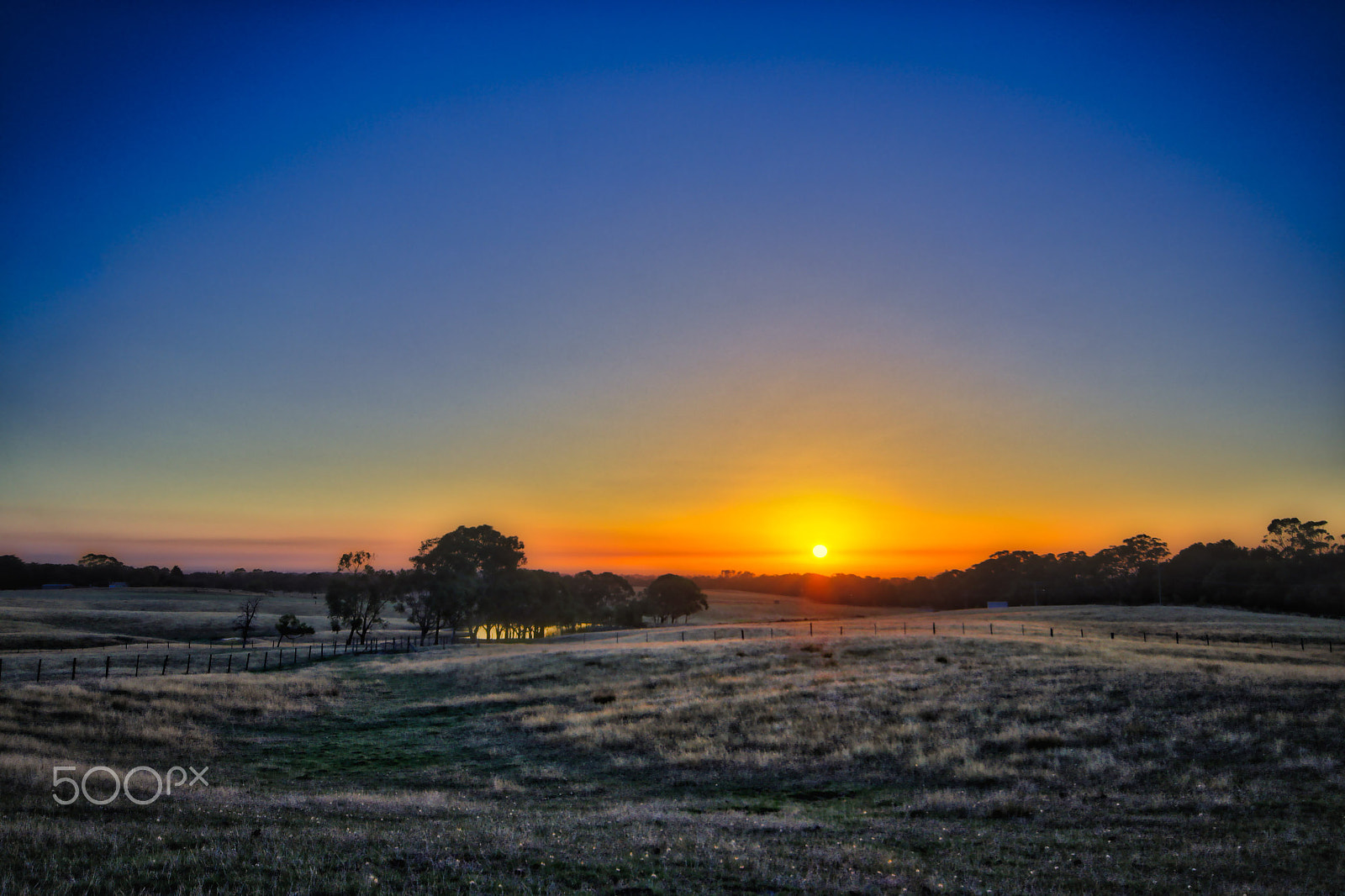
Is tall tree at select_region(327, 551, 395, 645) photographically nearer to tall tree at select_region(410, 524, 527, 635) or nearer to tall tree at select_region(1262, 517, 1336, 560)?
tall tree at select_region(410, 524, 527, 635)

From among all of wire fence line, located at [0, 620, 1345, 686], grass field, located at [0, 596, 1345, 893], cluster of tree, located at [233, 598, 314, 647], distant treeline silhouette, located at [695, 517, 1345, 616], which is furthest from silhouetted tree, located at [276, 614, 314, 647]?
distant treeline silhouette, located at [695, 517, 1345, 616]

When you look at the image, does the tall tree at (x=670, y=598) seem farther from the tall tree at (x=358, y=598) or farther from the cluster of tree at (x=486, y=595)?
the tall tree at (x=358, y=598)

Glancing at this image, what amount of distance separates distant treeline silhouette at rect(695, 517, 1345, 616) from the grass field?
85088mm

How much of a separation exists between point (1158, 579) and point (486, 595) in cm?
10997

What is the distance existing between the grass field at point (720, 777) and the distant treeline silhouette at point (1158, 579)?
85.1 metres

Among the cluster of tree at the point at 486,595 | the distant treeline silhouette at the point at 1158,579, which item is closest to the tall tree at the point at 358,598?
the cluster of tree at the point at 486,595

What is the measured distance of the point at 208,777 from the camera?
2131cm

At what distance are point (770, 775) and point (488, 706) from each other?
64.9 ft

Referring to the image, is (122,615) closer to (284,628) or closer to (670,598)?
(284,628)

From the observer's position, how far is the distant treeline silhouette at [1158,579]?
113688mm

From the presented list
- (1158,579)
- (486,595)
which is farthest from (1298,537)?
(486,595)

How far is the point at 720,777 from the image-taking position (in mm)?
23641

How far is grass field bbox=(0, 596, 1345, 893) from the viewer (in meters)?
11.4

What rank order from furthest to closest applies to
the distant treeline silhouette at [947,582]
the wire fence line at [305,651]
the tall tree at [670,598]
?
the tall tree at [670,598] → the distant treeline silhouette at [947,582] → the wire fence line at [305,651]
